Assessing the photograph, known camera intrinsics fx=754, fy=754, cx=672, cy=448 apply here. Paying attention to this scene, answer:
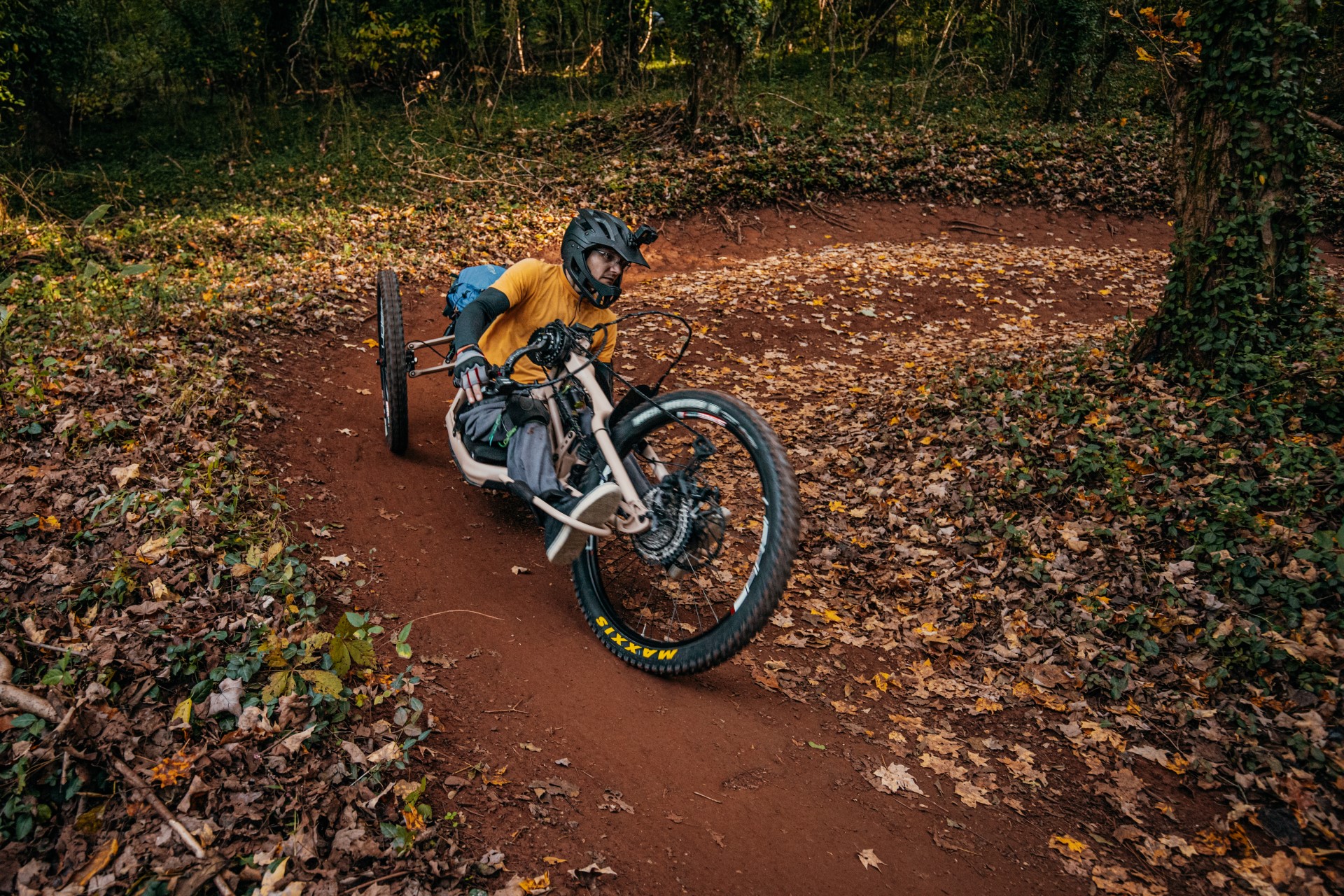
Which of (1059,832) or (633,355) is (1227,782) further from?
(633,355)

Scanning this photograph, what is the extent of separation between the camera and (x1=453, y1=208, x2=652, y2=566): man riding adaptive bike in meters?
4.32

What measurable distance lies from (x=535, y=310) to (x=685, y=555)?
1.98 meters

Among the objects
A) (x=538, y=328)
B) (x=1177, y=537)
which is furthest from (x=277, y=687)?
(x=1177, y=537)

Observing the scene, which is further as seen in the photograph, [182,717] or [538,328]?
[538,328]

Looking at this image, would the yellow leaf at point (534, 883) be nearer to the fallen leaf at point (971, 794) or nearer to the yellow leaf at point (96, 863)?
the yellow leaf at point (96, 863)

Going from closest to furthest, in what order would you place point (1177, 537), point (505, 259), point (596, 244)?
1. point (596, 244)
2. point (1177, 537)
3. point (505, 259)

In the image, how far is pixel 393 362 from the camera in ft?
19.0

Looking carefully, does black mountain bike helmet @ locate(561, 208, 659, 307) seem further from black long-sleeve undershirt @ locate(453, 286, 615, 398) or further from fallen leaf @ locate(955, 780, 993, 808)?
fallen leaf @ locate(955, 780, 993, 808)

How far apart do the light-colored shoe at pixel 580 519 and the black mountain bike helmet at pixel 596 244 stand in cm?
128

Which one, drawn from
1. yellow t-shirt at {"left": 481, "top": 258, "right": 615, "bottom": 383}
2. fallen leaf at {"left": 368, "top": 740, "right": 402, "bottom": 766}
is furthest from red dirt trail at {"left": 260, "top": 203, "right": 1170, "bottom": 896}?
yellow t-shirt at {"left": 481, "top": 258, "right": 615, "bottom": 383}

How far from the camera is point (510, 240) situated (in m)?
12.4

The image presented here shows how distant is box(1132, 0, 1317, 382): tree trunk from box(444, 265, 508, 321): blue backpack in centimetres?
557

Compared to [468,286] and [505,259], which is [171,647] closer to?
[468,286]

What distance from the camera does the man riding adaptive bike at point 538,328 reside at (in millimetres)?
4316
